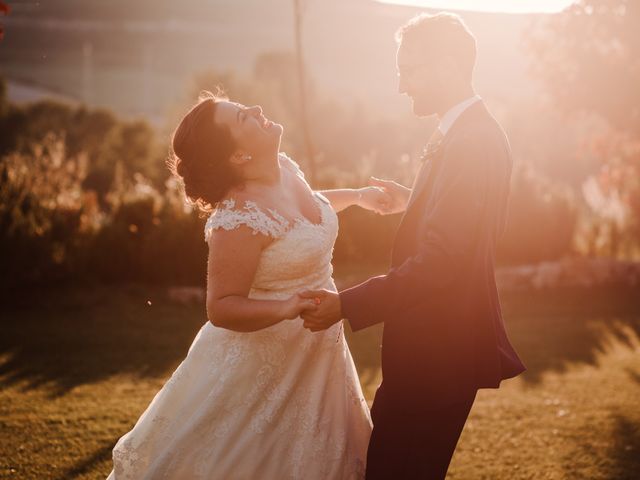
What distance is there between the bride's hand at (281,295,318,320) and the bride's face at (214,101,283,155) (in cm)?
72

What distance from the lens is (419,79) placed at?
2895 mm

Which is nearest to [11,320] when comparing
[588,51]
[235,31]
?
[588,51]

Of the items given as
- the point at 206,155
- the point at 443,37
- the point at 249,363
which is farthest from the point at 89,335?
the point at 443,37

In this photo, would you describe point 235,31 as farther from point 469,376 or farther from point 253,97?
point 469,376

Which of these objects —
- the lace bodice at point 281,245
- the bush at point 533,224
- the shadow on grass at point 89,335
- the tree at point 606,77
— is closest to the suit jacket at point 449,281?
the lace bodice at point 281,245

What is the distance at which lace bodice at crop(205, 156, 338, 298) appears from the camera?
2.95 metres

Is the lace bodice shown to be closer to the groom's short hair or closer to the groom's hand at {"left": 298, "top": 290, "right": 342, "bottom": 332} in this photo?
the groom's hand at {"left": 298, "top": 290, "right": 342, "bottom": 332}

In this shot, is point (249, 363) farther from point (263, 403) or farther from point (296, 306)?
point (296, 306)

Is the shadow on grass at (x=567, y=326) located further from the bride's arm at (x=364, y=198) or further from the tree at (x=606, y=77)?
the bride's arm at (x=364, y=198)

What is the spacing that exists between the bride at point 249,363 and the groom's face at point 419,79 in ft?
2.11

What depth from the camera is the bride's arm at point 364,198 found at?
3.94 m

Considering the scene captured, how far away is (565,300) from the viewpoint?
11.7 m

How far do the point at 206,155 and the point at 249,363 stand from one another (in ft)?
3.06

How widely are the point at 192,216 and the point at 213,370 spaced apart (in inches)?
333
